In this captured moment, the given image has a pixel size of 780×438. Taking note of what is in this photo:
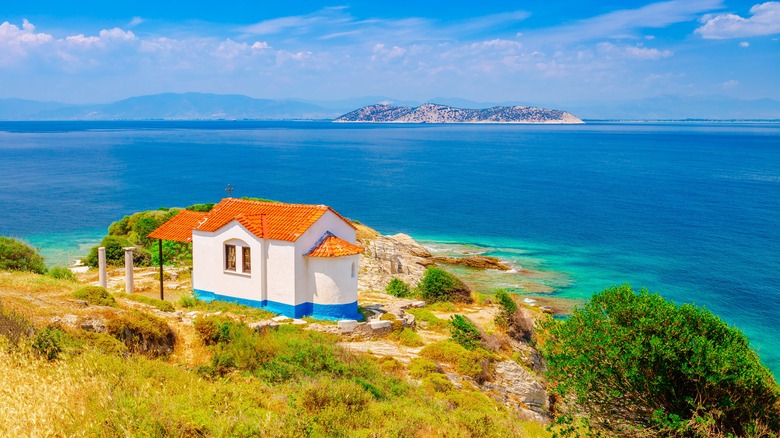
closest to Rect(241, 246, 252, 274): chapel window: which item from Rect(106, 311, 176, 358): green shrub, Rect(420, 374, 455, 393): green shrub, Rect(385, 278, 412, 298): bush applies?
Rect(106, 311, 176, 358): green shrub

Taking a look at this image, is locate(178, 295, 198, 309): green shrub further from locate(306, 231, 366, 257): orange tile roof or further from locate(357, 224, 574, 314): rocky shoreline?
locate(357, 224, 574, 314): rocky shoreline

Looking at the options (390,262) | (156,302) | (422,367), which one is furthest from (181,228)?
(390,262)

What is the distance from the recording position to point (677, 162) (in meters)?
130

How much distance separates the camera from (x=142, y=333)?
1511 centimetres

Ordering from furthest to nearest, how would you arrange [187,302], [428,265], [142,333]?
[428,265]
[187,302]
[142,333]

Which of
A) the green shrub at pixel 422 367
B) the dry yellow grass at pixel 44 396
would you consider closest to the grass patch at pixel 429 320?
the green shrub at pixel 422 367

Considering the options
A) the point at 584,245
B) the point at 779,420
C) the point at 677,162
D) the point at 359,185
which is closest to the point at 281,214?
the point at 779,420

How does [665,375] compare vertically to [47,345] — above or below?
below

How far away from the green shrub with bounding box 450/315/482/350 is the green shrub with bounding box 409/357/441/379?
10.6ft

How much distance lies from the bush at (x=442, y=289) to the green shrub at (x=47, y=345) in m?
21.4

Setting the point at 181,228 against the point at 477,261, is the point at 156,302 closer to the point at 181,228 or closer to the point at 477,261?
the point at 181,228

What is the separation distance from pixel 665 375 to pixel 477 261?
35240mm

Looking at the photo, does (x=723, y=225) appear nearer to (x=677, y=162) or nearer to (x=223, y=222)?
(x=223, y=222)

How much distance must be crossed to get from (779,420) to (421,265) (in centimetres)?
3447
